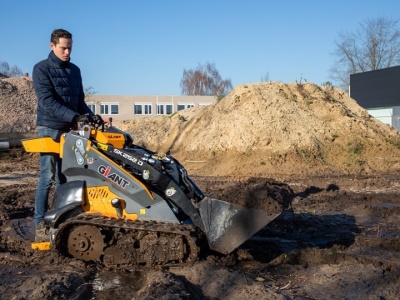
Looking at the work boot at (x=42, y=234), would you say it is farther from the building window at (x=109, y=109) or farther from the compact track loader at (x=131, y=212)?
the building window at (x=109, y=109)

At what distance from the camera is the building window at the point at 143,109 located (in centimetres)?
5266

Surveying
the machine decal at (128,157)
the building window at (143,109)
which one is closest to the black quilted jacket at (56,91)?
the machine decal at (128,157)

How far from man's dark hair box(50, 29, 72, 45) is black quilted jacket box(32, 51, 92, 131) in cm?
16

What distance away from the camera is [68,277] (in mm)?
4832

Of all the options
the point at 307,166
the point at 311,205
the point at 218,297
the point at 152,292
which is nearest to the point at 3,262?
the point at 152,292

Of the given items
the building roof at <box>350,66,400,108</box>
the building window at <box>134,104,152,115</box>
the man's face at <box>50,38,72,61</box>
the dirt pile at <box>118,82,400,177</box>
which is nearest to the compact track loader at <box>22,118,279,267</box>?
the man's face at <box>50,38,72,61</box>

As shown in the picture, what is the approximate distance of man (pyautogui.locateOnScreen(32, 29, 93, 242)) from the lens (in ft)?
19.0

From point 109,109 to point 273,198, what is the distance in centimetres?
4635

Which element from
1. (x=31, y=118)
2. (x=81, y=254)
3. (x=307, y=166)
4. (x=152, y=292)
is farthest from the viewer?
(x=31, y=118)

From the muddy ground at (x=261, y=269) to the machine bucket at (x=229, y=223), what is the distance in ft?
0.78

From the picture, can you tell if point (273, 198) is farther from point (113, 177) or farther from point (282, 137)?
point (282, 137)

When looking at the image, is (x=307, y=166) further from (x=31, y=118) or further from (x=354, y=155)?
(x=31, y=118)

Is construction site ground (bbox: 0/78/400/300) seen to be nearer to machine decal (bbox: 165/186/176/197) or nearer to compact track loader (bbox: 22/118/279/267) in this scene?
compact track loader (bbox: 22/118/279/267)

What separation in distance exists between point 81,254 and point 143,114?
47895mm
